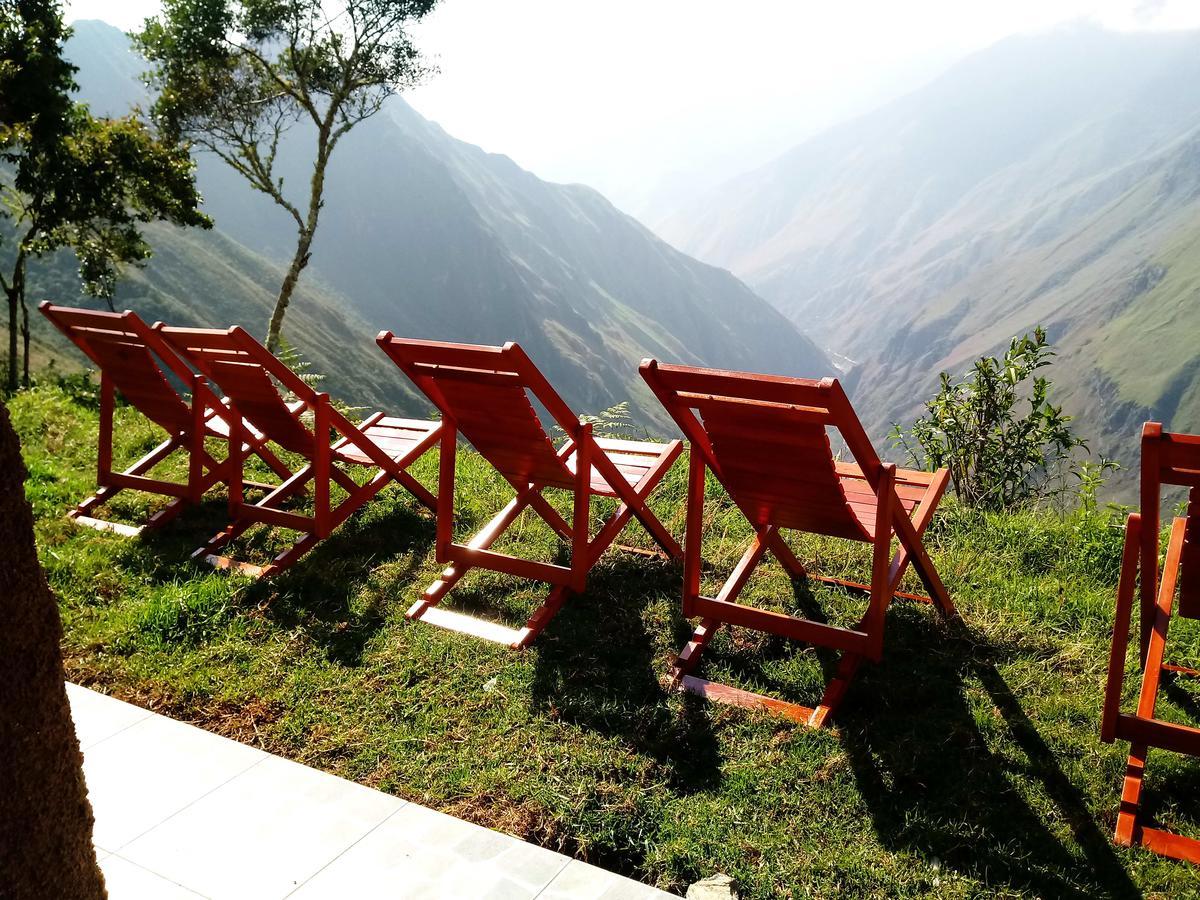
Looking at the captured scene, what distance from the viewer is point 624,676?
4.21 m

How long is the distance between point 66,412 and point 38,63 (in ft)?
23.7

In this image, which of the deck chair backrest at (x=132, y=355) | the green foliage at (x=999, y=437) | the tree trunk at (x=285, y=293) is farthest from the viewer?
the tree trunk at (x=285, y=293)

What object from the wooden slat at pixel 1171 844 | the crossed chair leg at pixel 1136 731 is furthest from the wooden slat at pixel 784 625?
the wooden slat at pixel 1171 844

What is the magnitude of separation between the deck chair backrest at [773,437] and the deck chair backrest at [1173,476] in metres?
0.89

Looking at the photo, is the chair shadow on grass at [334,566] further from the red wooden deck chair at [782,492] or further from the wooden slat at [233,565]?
the red wooden deck chair at [782,492]

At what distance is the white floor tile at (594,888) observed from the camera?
2.84m

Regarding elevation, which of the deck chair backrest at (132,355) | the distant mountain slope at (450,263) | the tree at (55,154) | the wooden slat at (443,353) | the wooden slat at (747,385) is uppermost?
the tree at (55,154)

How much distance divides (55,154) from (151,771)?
41.0 feet

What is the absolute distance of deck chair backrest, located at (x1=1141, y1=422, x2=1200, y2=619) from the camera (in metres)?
2.76

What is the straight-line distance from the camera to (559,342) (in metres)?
122

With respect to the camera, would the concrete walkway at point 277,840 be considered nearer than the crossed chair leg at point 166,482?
Yes

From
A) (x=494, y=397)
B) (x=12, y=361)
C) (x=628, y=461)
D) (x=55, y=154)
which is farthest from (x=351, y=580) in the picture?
(x=55, y=154)

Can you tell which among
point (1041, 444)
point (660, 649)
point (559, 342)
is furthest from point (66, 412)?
point (559, 342)

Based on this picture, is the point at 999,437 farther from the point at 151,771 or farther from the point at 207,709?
the point at 151,771
